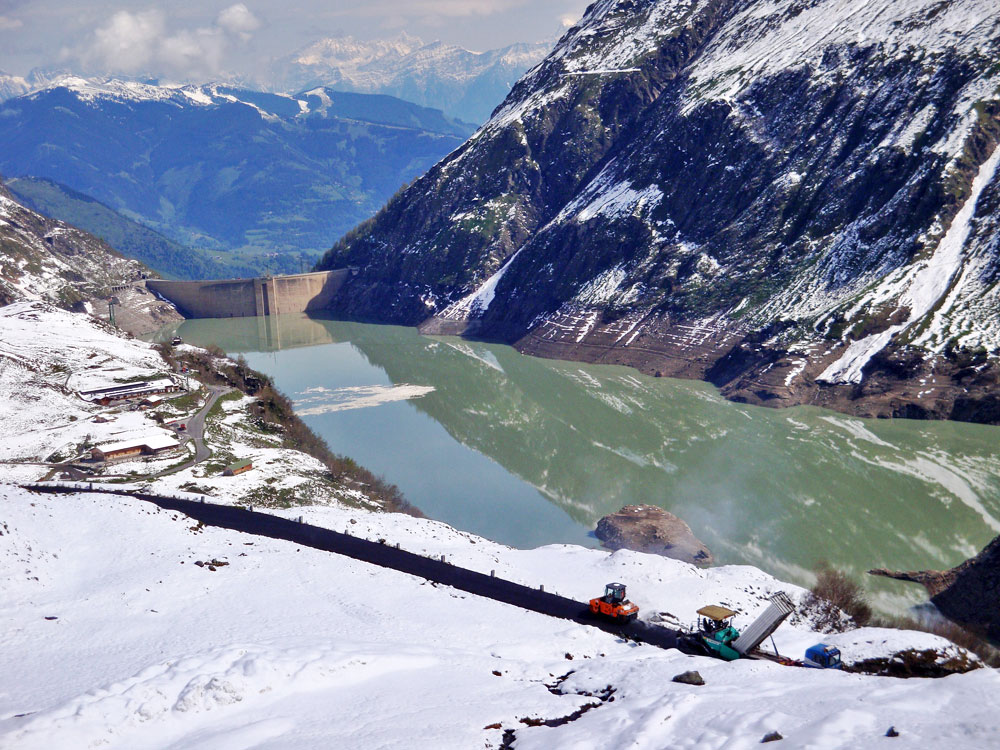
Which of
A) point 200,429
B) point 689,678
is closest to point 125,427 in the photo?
point 200,429

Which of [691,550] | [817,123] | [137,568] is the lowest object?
[691,550]

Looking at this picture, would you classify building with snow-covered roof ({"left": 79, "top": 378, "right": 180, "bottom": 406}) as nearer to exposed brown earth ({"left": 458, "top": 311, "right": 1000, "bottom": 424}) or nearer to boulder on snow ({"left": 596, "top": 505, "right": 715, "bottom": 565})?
boulder on snow ({"left": 596, "top": 505, "right": 715, "bottom": 565})

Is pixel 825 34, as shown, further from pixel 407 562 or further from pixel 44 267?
pixel 44 267

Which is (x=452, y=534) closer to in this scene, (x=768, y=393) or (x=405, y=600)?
(x=405, y=600)

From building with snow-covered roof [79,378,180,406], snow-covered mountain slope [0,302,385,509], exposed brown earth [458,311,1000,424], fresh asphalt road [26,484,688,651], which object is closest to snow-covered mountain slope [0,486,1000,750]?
fresh asphalt road [26,484,688,651]

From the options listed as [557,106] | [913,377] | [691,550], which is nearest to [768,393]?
[913,377]
